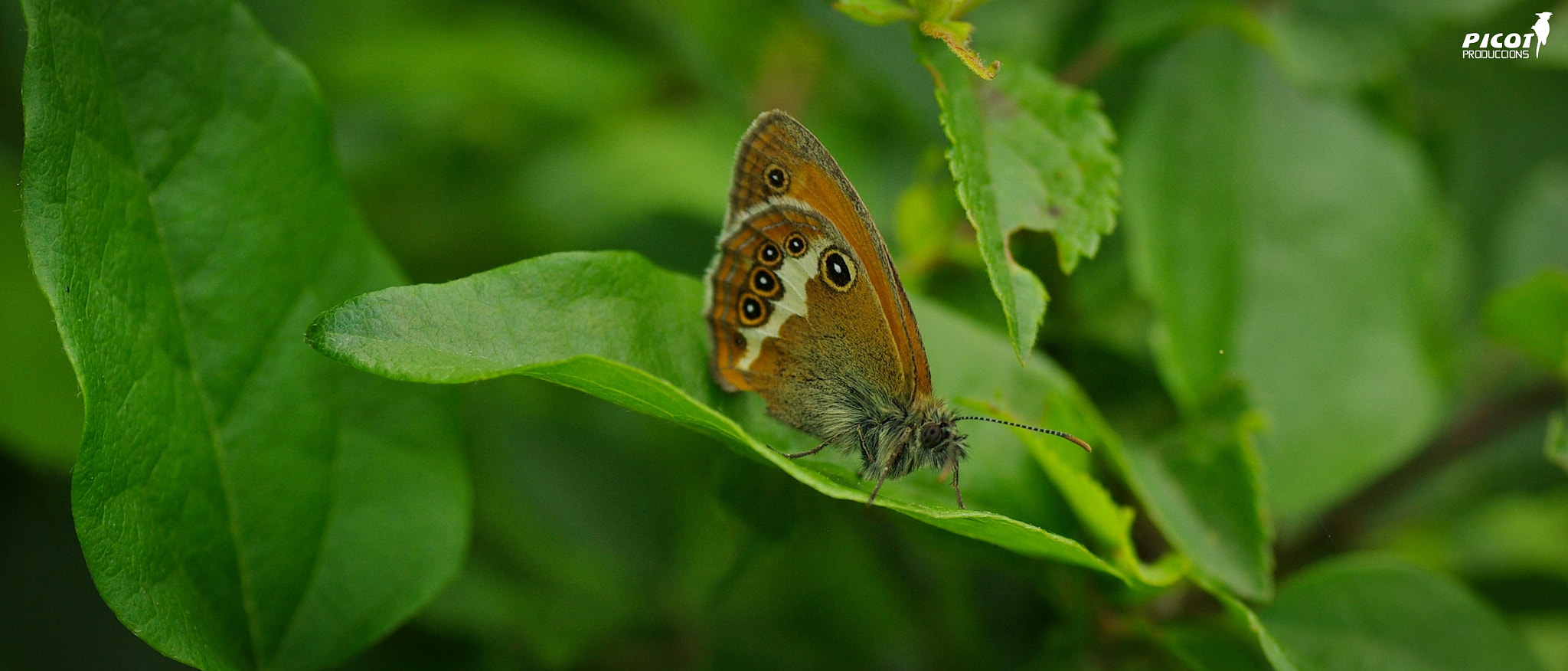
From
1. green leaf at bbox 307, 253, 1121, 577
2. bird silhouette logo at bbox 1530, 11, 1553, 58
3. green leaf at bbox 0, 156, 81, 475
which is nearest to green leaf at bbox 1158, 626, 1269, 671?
green leaf at bbox 307, 253, 1121, 577

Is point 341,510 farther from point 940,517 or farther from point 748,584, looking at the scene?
point 748,584

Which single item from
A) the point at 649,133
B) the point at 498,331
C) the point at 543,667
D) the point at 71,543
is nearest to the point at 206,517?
the point at 498,331

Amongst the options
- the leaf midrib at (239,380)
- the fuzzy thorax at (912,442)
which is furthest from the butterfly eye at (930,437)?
the leaf midrib at (239,380)

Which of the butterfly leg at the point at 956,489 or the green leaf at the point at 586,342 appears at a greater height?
the green leaf at the point at 586,342

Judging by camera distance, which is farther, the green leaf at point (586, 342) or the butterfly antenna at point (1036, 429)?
the butterfly antenna at point (1036, 429)

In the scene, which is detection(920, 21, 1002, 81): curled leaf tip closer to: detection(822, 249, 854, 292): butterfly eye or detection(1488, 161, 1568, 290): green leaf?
detection(822, 249, 854, 292): butterfly eye

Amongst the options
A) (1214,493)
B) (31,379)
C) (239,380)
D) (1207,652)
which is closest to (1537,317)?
(1214,493)

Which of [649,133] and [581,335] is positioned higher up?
[581,335]

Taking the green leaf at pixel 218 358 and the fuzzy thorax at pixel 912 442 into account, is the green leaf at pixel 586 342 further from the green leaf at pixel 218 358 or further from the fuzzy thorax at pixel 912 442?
the green leaf at pixel 218 358
